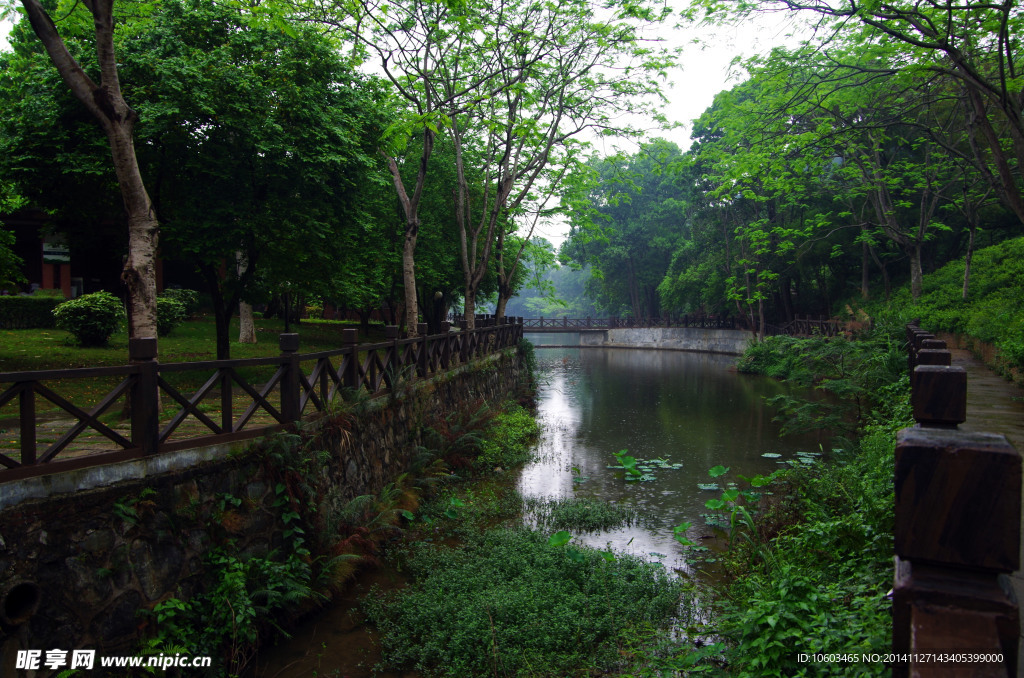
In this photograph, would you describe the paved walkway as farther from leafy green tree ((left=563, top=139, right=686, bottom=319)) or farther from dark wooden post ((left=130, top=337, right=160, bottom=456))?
leafy green tree ((left=563, top=139, right=686, bottom=319))

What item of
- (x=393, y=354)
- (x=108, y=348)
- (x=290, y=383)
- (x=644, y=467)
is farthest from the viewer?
(x=108, y=348)

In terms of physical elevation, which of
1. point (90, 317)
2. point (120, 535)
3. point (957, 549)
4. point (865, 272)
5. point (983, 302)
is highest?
point (865, 272)

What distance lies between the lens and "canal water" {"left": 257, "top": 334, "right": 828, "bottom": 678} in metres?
6.24

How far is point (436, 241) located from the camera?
76.8ft

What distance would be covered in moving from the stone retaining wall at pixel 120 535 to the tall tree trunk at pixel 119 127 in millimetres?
2313

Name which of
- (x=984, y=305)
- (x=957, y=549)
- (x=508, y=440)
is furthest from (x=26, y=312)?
(x=984, y=305)

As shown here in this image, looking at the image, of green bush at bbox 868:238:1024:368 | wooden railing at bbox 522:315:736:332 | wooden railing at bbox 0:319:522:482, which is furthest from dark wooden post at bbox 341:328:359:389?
wooden railing at bbox 522:315:736:332

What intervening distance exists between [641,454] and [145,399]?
11204 mm

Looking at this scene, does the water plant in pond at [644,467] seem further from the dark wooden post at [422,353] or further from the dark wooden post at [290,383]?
the dark wooden post at [290,383]

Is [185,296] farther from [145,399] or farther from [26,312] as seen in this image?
[145,399]

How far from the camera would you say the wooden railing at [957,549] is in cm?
141

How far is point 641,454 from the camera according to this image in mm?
14289

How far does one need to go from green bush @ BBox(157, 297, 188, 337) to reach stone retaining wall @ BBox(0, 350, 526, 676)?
41.3 feet

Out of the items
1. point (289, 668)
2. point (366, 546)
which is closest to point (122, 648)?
point (289, 668)
